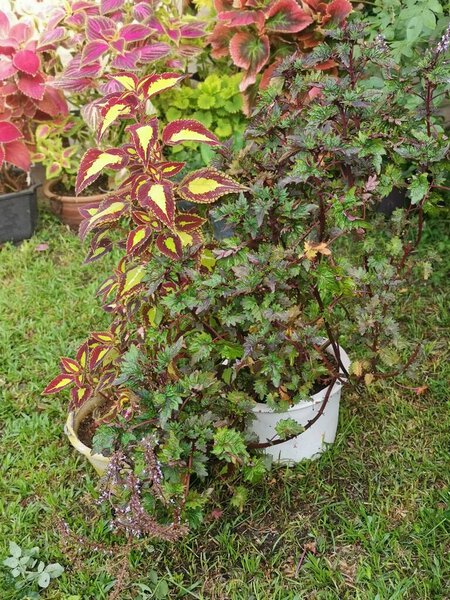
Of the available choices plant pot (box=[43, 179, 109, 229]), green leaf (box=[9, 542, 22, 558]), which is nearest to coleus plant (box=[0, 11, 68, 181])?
plant pot (box=[43, 179, 109, 229])

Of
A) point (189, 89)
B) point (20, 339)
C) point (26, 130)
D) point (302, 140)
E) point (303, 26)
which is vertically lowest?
point (20, 339)

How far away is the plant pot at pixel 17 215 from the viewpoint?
3.28 meters

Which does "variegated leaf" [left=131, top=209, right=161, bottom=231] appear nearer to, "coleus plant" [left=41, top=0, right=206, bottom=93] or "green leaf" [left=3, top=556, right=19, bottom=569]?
"green leaf" [left=3, top=556, right=19, bottom=569]

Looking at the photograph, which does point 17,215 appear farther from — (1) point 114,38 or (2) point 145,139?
(2) point 145,139

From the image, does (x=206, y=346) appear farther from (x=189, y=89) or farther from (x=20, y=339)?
(x=189, y=89)

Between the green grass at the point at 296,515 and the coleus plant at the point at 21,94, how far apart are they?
1193mm

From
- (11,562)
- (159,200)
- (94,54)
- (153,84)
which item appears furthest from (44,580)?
(94,54)

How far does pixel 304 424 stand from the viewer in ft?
6.52

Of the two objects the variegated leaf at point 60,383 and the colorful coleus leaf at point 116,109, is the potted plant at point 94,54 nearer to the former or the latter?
the colorful coleus leaf at point 116,109

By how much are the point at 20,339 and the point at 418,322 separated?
151 cm

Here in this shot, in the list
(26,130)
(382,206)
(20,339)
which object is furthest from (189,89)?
(20,339)

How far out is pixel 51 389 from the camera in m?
2.04

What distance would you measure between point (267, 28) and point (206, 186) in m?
1.48

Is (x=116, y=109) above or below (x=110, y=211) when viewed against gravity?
above
